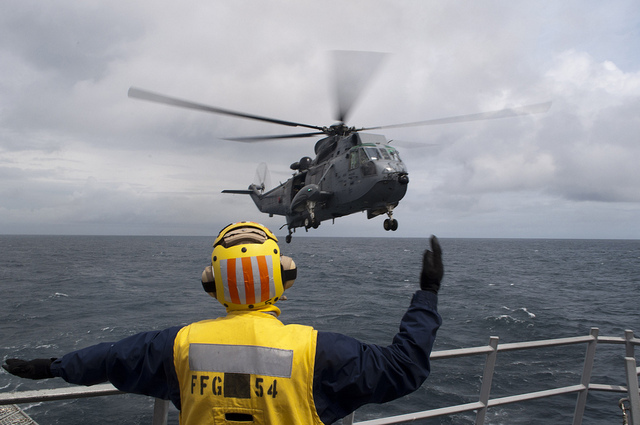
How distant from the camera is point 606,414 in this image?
13508 mm

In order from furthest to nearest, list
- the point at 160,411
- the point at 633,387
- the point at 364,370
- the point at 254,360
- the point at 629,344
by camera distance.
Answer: the point at 629,344
the point at 633,387
the point at 160,411
the point at 364,370
the point at 254,360

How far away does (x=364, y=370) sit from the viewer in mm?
1893

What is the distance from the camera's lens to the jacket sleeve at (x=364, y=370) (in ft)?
6.15

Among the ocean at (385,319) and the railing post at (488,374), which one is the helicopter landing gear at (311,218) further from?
the railing post at (488,374)

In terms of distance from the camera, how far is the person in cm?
179

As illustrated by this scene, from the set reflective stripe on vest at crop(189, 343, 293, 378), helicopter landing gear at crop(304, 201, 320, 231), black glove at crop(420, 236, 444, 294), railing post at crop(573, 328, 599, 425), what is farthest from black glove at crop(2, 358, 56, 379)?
helicopter landing gear at crop(304, 201, 320, 231)

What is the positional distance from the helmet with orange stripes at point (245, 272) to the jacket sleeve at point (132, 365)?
31 centimetres

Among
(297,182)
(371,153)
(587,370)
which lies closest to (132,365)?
(587,370)

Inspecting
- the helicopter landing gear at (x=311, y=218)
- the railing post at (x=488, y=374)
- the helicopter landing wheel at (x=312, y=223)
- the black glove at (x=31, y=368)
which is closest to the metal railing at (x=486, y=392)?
the railing post at (x=488, y=374)

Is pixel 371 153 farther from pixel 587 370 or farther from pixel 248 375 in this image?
pixel 248 375

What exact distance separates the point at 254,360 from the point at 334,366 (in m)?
0.36

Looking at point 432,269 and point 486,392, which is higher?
point 432,269

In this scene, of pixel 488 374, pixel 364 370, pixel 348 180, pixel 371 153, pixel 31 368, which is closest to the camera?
pixel 364 370

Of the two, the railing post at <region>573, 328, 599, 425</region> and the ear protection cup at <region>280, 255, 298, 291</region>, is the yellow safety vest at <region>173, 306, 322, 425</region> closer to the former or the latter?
the ear protection cup at <region>280, 255, 298, 291</region>
